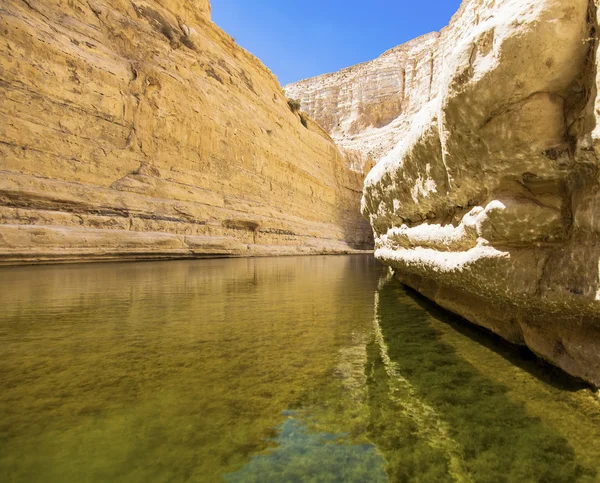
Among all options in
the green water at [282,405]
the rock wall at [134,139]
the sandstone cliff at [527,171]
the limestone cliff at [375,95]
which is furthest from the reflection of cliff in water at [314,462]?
the limestone cliff at [375,95]

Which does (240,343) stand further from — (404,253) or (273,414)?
(404,253)

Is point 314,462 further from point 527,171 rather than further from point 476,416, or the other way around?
point 527,171

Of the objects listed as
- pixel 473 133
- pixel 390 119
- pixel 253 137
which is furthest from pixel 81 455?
pixel 390 119

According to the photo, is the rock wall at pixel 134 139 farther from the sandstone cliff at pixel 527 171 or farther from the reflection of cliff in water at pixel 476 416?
the sandstone cliff at pixel 527 171

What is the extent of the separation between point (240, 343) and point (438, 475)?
3.95 feet

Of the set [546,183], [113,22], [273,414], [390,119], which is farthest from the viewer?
[390,119]

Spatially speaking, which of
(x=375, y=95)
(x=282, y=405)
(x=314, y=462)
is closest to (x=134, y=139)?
(x=282, y=405)

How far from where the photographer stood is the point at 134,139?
9.77 meters

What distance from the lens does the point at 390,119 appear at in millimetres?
35250

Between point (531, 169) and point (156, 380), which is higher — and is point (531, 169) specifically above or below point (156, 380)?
above

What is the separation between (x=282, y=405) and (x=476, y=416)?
2.06 feet

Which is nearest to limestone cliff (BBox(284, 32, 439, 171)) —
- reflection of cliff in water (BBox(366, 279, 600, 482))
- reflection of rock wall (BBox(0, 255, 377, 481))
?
reflection of rock wall (BBox(0, 255, 377, 481))

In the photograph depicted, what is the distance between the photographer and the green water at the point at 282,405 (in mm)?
812

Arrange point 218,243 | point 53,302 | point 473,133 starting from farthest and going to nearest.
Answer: point 218,243 → point 53,302 → point 473,133
